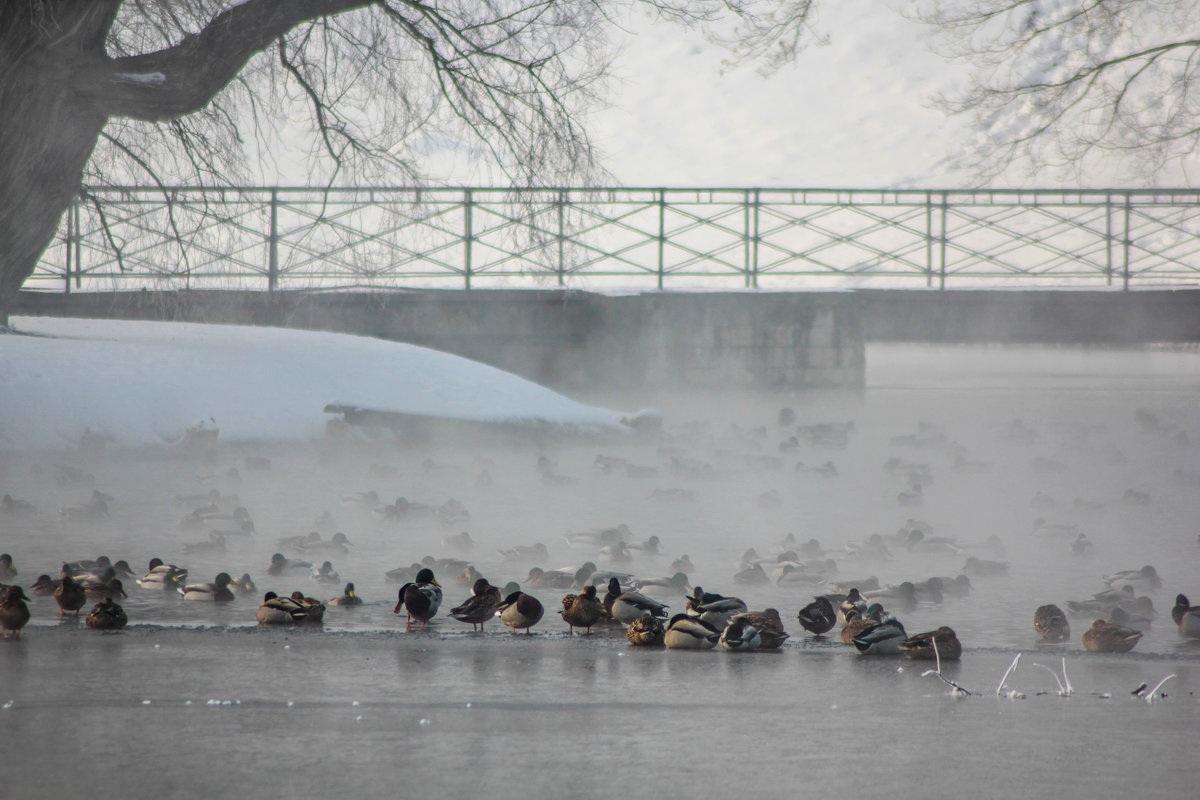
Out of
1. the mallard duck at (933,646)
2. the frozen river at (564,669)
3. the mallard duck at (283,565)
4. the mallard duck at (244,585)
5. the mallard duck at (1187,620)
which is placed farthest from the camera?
the mallard duck at (283,565)

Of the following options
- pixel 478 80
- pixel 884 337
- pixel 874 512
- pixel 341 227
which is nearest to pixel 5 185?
pixel 341 227

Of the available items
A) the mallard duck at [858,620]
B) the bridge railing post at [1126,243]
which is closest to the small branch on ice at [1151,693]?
the mallard duck at [858,620]

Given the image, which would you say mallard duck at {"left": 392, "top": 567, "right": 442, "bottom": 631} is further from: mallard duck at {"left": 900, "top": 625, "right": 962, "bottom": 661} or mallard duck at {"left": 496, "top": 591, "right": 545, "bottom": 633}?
mallard duck at {"left": 900, "top": 625, "right": 962, "bottom": 661}

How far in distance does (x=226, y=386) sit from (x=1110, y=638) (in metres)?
7.53

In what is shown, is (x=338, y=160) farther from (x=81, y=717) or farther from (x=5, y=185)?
(x=81, y=717)

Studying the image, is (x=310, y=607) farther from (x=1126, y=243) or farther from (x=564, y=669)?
(x=1126, y=243)

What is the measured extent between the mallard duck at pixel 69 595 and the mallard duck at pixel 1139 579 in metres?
4.10

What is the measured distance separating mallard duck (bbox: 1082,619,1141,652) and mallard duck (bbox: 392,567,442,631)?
2192 mm

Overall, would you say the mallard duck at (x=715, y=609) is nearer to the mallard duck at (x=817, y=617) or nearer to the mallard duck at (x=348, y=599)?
the mallard duck at (x=817, y=617)

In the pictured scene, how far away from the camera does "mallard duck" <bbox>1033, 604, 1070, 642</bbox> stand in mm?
3701

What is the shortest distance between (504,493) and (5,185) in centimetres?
456

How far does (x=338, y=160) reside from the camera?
10.6 meters

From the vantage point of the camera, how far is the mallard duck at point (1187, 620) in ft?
12.2

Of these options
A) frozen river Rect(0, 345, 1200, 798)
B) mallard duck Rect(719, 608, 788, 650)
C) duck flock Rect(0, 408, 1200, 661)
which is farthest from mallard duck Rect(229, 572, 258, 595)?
mallard duck Rect(719, 608, 788, 650)
